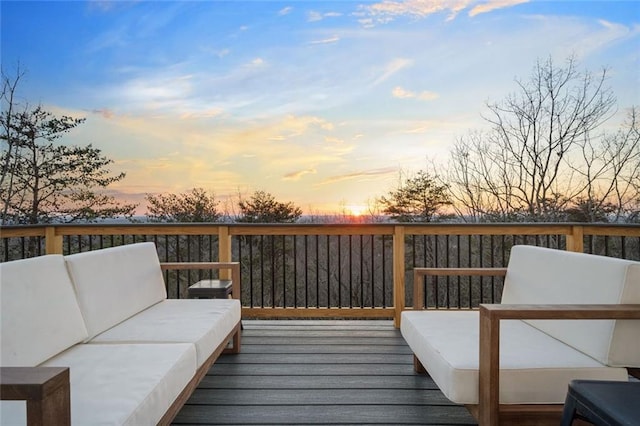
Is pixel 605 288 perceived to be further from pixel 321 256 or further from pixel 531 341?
pixel 321 256

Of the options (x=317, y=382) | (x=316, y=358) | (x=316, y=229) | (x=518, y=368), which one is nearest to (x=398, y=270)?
(x=316, y=229)

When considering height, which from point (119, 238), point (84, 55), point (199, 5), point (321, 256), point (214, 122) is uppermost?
point (199, 5)

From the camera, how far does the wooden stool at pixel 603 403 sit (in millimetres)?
1134

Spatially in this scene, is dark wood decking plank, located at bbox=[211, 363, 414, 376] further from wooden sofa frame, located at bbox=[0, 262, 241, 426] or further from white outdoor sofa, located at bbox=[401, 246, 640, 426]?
wooden sofa frame, located at bbox=[0, 262, 241, 426]

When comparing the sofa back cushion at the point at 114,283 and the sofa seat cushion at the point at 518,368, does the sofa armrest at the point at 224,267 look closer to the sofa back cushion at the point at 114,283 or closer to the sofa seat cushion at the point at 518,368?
the sofa back cushion at the point at 114,283

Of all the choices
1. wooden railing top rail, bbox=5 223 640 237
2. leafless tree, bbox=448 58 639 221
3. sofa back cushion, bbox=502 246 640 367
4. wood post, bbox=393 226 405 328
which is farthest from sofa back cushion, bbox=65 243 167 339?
leafless tree, bbox=448 58 639 221

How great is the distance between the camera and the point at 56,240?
3938mm

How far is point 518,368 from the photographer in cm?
160

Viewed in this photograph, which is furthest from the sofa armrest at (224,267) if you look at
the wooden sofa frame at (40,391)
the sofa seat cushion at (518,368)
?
the wooden sofa frame at (40,391)

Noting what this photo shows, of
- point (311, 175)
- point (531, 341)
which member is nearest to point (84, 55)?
point (311, 175)

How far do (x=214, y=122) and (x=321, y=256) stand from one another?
2.71m

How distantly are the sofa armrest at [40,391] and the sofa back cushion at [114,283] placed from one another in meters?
1.19

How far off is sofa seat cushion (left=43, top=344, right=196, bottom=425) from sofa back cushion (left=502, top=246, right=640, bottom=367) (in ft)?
5.96

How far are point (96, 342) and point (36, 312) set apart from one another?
1.26ft
